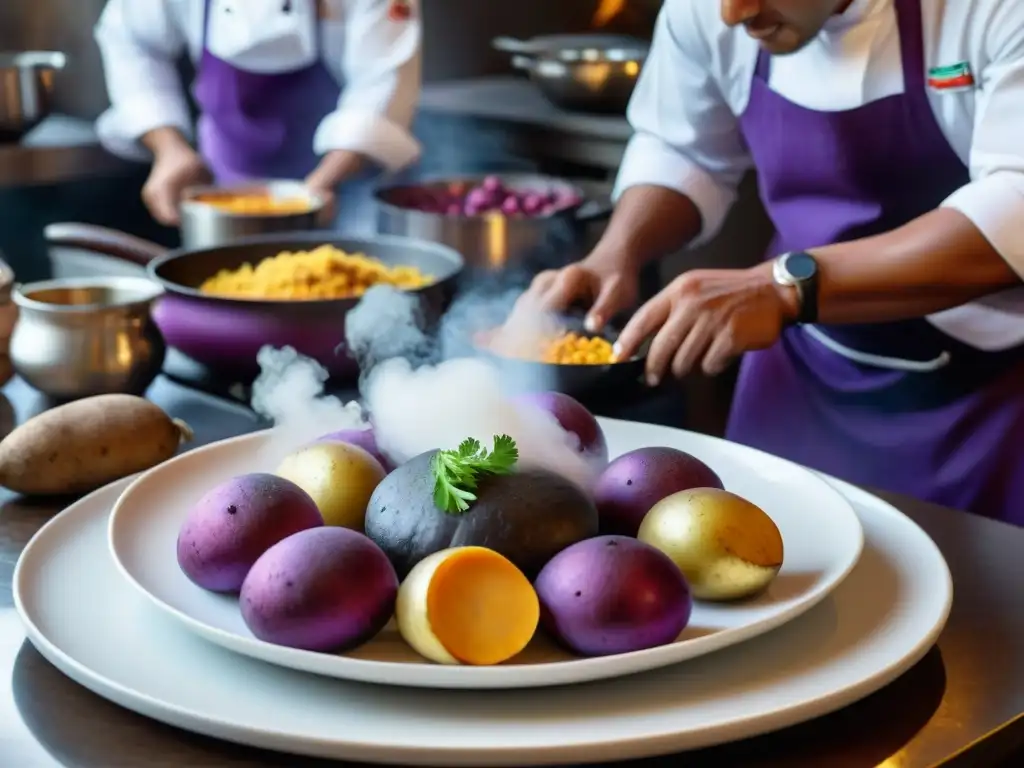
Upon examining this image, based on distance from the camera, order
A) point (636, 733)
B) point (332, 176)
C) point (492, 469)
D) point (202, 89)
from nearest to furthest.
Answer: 1. point (636, 733)
2. point (492, 469)
3. point (332, 176)
4. point (202, 89)

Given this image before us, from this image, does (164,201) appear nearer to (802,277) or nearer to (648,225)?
(648,225)

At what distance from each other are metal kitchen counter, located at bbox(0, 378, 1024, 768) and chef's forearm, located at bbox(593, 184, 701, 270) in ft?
3.15

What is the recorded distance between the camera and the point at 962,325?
163 cm

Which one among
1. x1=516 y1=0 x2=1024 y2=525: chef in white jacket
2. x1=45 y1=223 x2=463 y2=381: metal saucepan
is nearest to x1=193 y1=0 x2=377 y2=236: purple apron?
x1=516 y1=0 x2=1024 y2=525: chef in white jacket

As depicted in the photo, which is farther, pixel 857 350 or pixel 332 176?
pixel 332 176

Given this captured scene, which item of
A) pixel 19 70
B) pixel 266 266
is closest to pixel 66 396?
pixel 266 266

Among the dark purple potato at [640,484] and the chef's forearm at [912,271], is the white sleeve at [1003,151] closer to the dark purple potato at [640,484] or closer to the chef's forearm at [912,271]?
the chef's forearm at [912,271]

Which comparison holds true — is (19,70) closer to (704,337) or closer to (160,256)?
(160,256)

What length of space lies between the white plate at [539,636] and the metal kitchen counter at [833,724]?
2.4 inches

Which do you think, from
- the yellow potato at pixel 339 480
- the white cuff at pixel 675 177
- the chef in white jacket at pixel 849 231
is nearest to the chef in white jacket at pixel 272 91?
the white cuff at pixel 675 177

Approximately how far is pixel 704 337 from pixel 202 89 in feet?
6.41

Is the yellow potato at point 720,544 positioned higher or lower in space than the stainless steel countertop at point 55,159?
higher

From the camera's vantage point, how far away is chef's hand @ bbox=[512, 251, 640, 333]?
162 centimetres

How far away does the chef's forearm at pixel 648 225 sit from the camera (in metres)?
1.84
